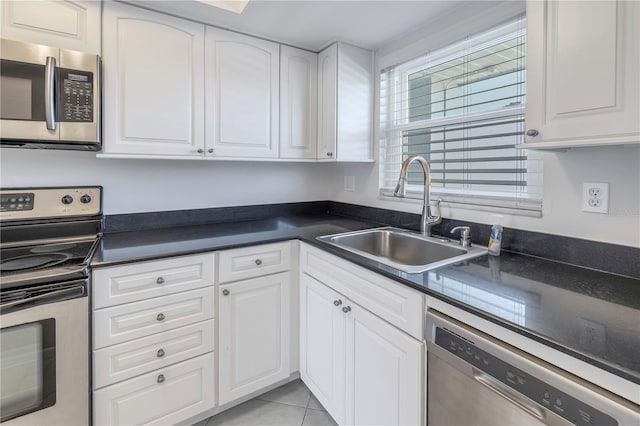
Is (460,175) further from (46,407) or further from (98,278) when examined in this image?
(46,407)

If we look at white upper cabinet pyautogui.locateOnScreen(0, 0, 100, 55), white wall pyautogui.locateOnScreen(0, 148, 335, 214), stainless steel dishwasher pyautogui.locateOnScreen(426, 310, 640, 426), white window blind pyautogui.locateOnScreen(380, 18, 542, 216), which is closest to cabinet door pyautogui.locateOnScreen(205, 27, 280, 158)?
white wall pyautogui.locateOnScreen(0, 148, 335, 214)

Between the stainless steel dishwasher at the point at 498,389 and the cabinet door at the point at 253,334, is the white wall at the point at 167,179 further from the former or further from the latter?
the stainless steel dishwasher at the point at 498,389

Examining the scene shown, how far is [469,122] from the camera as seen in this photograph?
1.63 metres

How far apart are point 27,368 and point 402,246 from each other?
170 cm

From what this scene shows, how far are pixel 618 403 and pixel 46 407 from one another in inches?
66.6

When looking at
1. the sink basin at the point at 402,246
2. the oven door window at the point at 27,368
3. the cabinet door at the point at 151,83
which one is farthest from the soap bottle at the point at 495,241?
the oven door window at the point at 27,368

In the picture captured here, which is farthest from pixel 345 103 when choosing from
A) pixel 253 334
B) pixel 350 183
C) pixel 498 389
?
pixel 498 389

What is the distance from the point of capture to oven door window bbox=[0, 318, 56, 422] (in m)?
1.07

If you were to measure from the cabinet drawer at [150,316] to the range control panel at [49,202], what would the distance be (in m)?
0.69

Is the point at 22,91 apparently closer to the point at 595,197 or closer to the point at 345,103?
the point at 345,103

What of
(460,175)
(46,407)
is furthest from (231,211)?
(460,175)

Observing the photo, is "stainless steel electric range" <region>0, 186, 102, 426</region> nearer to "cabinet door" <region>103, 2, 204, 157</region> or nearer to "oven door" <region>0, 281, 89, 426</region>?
"oven door" <region>0, 281, 89, 426</region>

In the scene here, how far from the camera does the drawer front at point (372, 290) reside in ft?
3.44

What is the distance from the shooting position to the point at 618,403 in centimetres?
61
